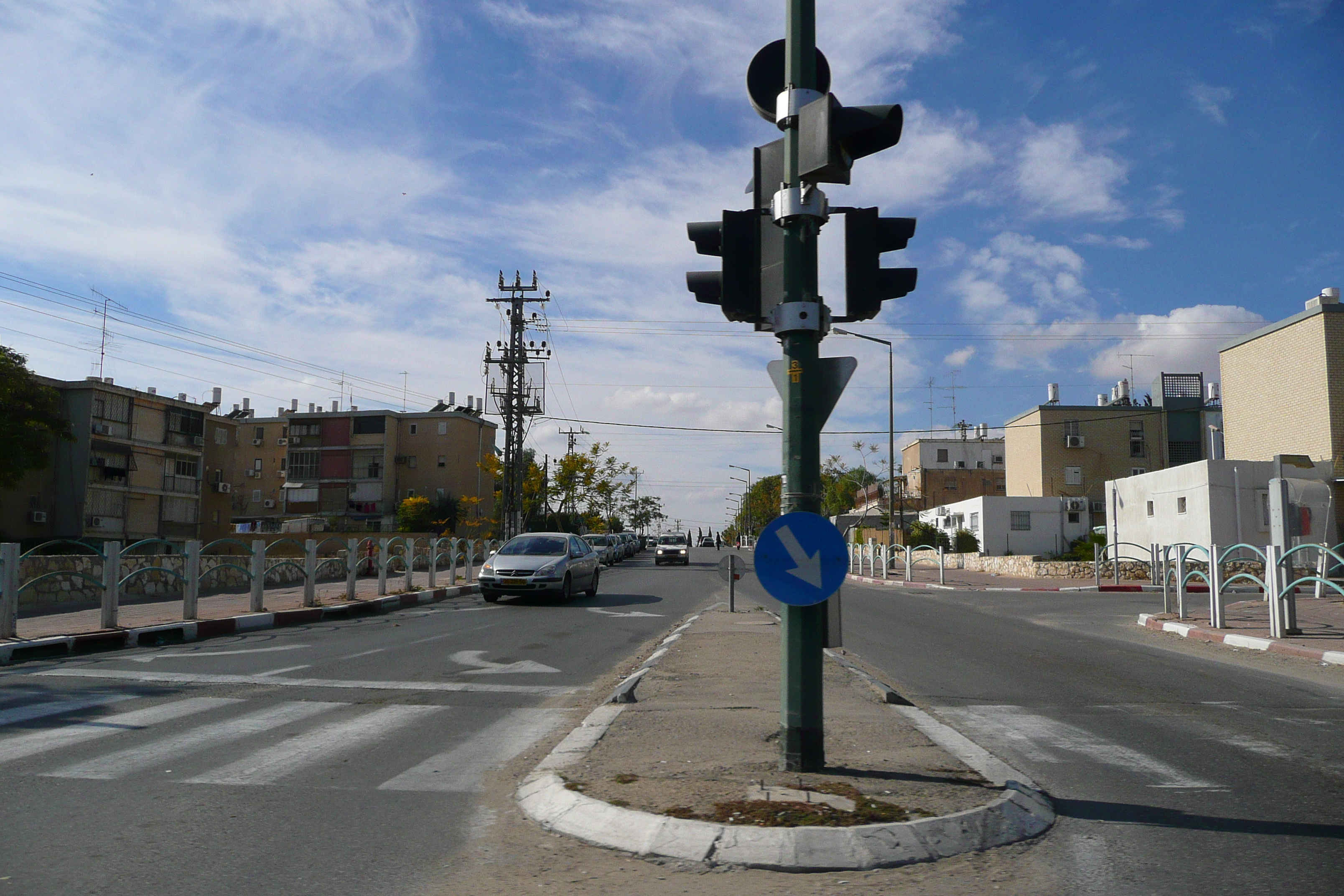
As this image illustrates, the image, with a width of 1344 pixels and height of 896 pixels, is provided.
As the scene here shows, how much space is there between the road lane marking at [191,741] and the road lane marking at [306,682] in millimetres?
987

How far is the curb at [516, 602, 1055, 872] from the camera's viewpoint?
3.95 m

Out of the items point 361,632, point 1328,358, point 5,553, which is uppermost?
point 1328,358

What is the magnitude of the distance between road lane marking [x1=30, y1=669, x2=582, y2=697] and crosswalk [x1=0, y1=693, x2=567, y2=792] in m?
0.82

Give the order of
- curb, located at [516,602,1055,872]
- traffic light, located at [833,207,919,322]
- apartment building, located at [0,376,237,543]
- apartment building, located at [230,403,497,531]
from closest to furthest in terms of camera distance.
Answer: curb, located at [516,602,1055,872] < traffic light, located at [833,207,919,322] < apartment building, located at [0,376,237,543] < apartment building, located at [230,403,497,531]

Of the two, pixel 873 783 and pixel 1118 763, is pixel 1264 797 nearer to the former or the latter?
pixel 1118 763

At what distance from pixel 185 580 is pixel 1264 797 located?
1331 cm

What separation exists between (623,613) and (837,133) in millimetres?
13875

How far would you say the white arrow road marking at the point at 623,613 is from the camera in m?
17.4

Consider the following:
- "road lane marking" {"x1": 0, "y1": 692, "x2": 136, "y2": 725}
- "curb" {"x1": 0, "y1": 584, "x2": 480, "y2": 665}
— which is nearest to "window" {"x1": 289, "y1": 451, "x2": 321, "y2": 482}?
"curb" {"x1": 0, "y1": 584, "x2": 480, "y2": 665}

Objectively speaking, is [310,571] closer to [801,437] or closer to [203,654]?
[203,654]

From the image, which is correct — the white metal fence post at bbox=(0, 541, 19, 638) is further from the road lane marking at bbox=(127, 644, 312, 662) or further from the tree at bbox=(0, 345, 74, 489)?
the tree at bbox=(0, 345, 74, 489)

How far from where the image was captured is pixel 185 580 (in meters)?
13.5

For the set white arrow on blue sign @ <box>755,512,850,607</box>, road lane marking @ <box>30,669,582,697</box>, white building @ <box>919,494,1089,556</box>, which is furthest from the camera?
white building @ <box>919,494,1089,556</box>

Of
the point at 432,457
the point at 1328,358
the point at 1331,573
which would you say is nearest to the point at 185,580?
the point at 1331,573
